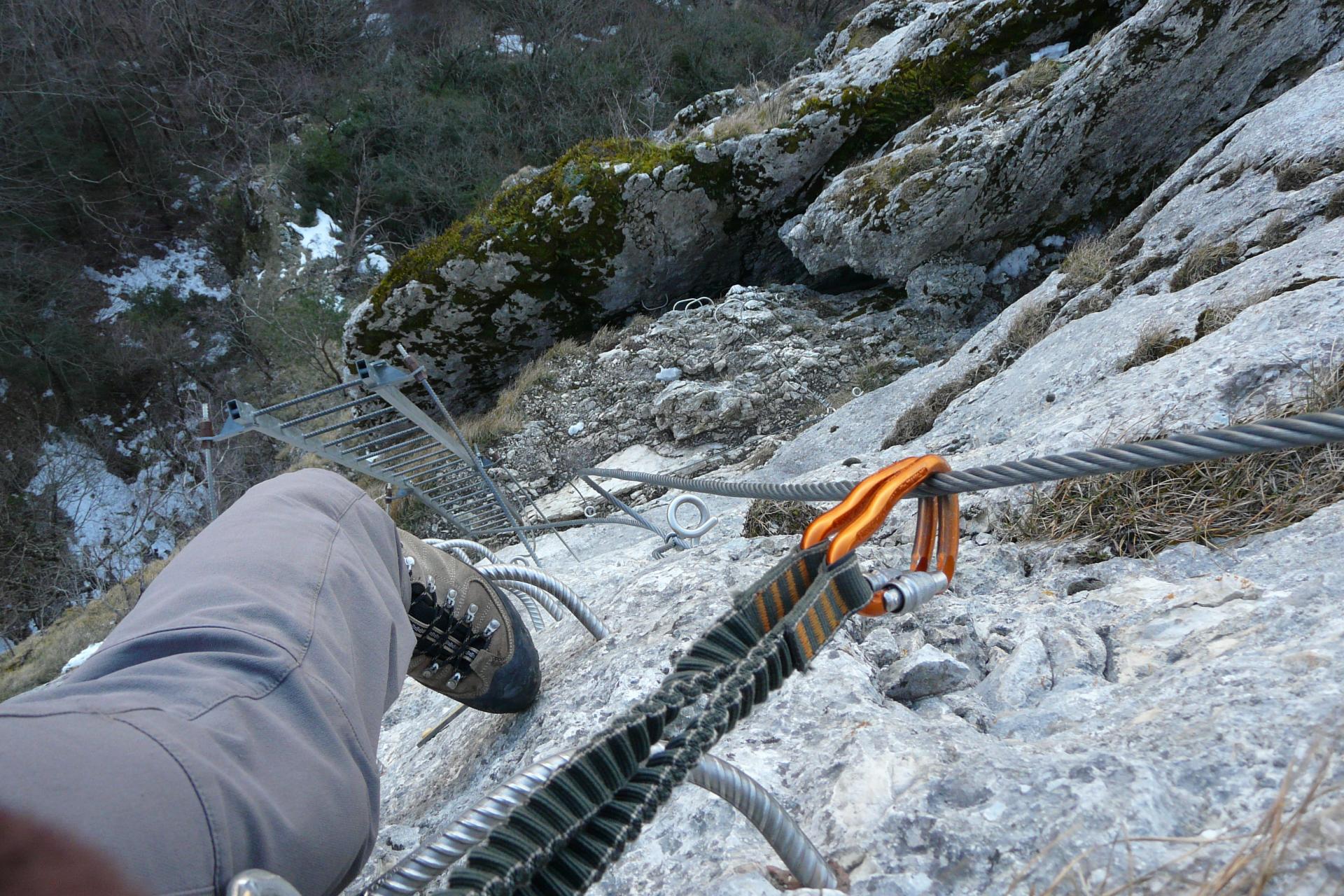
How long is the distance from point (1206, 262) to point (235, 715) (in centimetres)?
381

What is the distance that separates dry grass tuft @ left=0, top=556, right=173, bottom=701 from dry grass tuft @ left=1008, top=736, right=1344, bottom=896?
34.0 ft

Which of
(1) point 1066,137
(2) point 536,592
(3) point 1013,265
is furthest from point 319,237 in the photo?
(2) point 536,592

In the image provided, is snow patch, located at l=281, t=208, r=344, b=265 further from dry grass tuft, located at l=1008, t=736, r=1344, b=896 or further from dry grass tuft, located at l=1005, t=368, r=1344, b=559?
dry grass tuft, located at l=1008, t=736, r=1344, b=896

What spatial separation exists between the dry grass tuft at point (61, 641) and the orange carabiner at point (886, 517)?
1006 centimetres

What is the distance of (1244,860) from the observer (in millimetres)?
570

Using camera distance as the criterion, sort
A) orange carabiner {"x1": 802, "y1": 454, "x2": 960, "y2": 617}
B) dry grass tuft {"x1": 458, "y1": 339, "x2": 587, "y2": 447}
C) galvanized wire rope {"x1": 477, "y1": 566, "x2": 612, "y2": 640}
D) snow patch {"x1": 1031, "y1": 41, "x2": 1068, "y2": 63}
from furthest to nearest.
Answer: dry grass tuft {"x1": 458, "y1": 339, "x2": 587, "y2": 447}, snow patch {"x1": 1031, "y1": 41, "x2": 1068, "y2": 63}, galvanized wire rope {"x1": 477, "y1": 566, "x2": 612, "y2": 640}, orange carabiner {"x1": 802, "y1": 454, "x2": 960, "y2": 617}

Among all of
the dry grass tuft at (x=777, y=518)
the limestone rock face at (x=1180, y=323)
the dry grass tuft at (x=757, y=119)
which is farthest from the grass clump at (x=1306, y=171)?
the dry grass tuft at (x=757, y=119)

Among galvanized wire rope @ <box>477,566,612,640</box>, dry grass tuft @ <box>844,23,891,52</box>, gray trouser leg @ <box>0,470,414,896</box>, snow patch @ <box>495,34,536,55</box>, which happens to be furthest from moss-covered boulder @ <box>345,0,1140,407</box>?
snow patch @ <box>495,34,536,55</box>

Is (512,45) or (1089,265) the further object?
(512,45)

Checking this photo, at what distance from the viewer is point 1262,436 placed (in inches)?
33.4

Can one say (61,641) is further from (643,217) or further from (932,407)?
(932,407)

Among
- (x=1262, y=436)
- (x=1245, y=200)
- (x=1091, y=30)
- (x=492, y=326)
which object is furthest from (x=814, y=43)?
(x=1262, y=436)

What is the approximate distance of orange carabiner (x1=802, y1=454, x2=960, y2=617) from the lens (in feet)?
2.97

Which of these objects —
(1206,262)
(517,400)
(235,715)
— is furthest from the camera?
(517,400)
